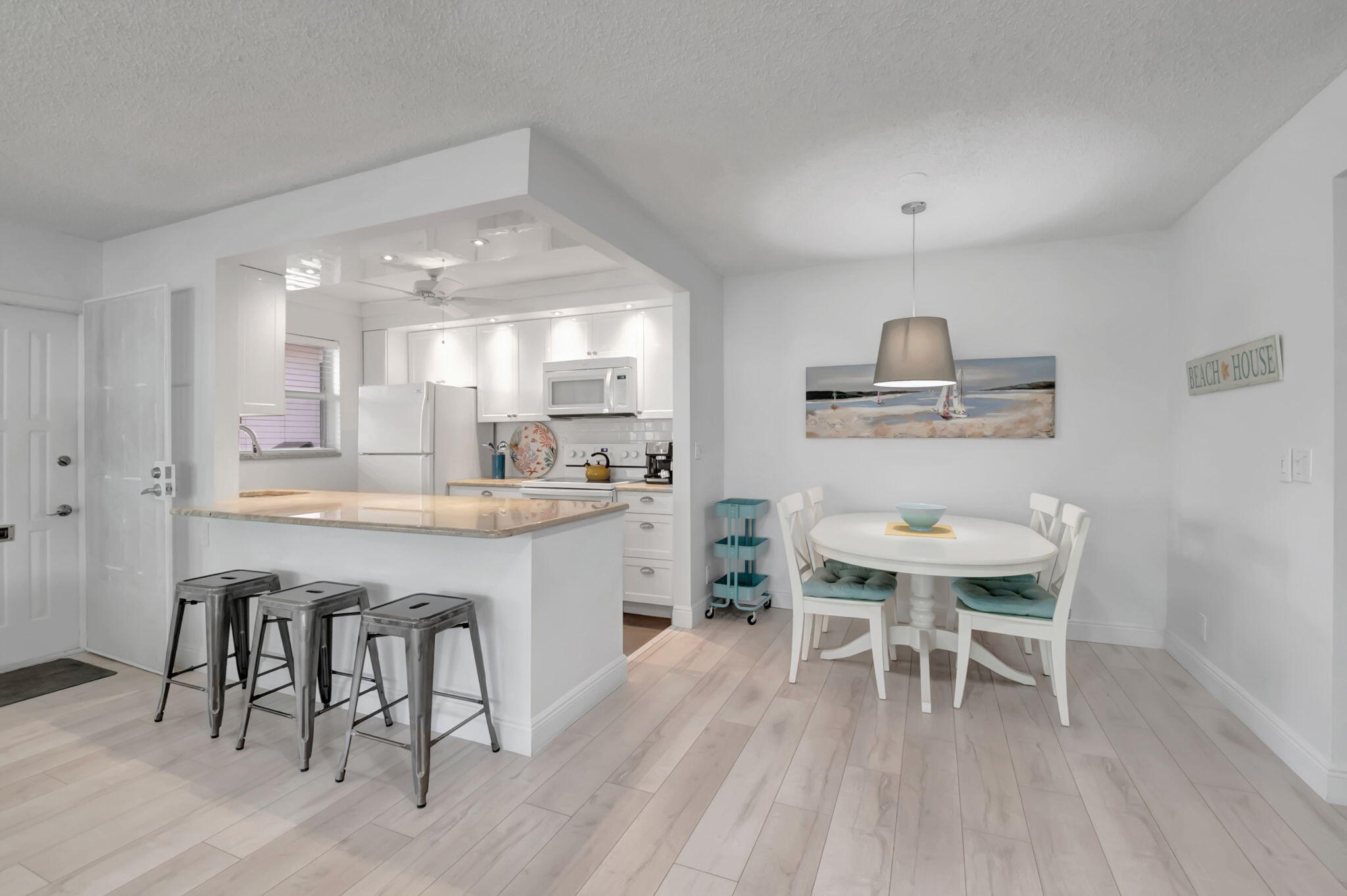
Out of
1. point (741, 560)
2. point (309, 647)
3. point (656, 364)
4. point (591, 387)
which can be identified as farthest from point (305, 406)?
point (741, 560)

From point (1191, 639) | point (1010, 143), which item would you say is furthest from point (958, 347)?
point (1191, 639)

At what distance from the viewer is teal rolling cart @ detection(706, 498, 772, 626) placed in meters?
4.05

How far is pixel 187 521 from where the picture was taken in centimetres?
328

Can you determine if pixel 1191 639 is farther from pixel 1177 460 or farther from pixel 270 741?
pixel 270 741

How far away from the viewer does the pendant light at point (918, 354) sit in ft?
9.89

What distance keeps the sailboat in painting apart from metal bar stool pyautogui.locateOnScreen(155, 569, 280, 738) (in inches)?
144

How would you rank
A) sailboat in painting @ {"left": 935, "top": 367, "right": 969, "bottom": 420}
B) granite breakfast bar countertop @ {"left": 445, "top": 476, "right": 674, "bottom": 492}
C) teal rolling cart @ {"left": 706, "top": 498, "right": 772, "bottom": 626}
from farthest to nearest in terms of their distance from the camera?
granite breakfast bar countertop @ {"left": 445, "top": 476, "right": 674, "bottom": 492}, teal rolling cart @ {"left": 706, "top": 498, "right": 772, "bottom": 626}, sailboat in painting @ {"left": 935, "top": 367, "right": 969, "bottom": 420}

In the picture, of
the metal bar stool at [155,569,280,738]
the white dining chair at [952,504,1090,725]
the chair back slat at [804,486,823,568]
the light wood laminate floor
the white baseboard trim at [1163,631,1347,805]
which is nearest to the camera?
the light wood laminate floor

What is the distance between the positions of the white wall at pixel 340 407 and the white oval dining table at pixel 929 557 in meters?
4.04

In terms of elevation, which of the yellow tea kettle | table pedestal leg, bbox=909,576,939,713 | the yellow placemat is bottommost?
table pedestal leg, bbox=909,576,939,713

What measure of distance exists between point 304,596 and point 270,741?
1.96 feet

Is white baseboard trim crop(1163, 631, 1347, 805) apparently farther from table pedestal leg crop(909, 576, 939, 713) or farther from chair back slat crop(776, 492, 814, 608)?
chair back slat crop(776, 492, 814, 608)

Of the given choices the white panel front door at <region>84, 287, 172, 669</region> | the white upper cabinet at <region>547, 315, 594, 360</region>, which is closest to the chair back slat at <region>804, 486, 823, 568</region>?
the white upper cabinet at <region>547, 315, 594, 360</region>

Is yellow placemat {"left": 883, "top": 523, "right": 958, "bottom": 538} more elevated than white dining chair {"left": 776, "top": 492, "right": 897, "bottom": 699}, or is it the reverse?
yellow placemat {"left": 883, "top": 523, "right": 958, "bottom": 538}
